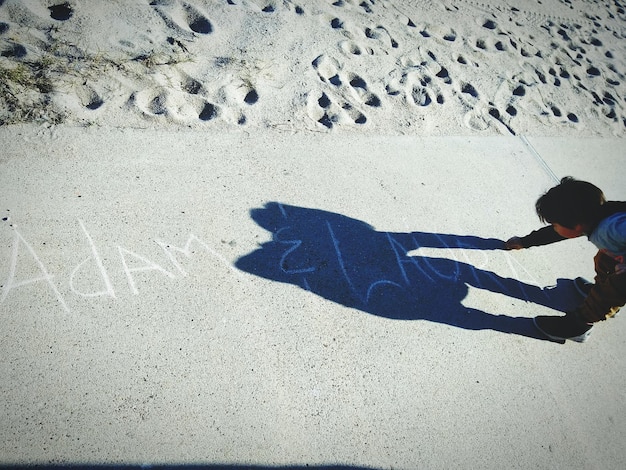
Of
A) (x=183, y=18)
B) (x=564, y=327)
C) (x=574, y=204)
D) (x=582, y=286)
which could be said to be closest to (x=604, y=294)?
(x=564, y=327)

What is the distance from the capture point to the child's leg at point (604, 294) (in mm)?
2102

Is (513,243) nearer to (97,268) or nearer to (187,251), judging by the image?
(187,251)

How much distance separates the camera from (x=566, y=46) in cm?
527

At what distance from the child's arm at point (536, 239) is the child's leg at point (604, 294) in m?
0.29

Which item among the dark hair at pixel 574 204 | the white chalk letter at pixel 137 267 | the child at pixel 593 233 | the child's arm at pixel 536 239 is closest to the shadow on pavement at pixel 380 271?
the child's arm at pixel 536 239

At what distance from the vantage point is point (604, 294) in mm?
2164

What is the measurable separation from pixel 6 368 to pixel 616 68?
7.42 m

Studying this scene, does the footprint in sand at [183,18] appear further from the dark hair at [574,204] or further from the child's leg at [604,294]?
the child's leg at [604,294]

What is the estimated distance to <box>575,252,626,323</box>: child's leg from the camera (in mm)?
2102

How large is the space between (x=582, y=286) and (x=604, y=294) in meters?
0.68

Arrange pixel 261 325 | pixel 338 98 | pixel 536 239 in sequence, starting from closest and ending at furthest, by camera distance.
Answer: pixel 261 325 < pixel 536 239 < pixel 338 98

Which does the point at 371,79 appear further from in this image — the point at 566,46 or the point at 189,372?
the point at 566,46

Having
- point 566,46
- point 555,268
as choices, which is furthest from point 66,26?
point 566,46

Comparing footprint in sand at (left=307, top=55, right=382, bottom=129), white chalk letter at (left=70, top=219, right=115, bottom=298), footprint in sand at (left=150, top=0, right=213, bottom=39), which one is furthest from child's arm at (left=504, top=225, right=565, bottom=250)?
footprint in sand at (left=150, top=0, right=213, bottom=39)
